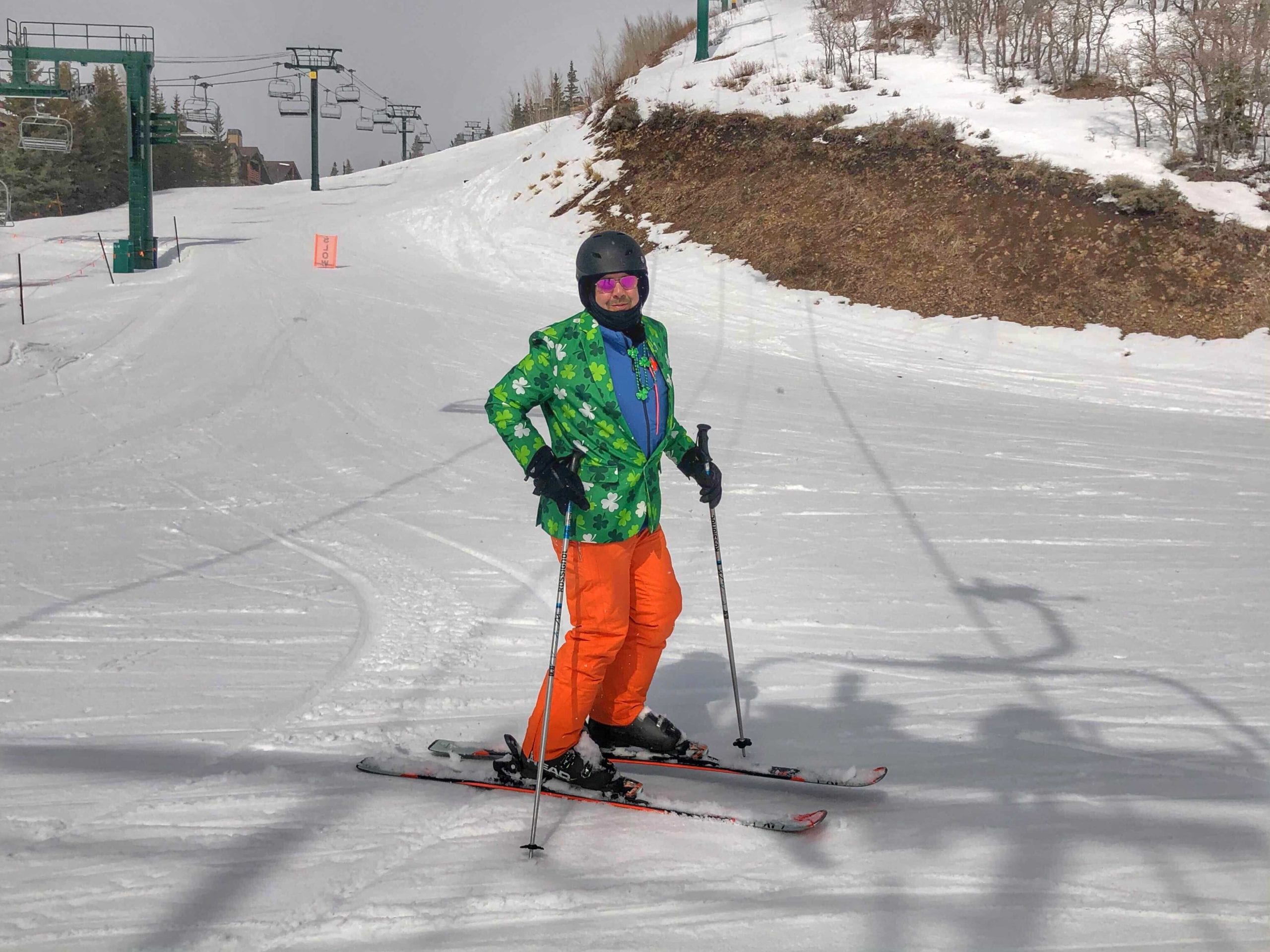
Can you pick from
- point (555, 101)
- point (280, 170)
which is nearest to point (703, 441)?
point (555, 101)

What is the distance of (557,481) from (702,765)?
115cm

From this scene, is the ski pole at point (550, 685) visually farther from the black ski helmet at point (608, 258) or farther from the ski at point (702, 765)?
the black ski helmet at point (608, 258)

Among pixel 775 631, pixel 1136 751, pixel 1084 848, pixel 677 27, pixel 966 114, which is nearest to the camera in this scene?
pixel 1084 848

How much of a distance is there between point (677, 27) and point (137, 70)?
15.6 meters

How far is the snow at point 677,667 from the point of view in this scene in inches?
103

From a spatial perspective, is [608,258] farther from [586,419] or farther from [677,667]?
[677,667]

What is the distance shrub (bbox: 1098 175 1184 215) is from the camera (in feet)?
50.8

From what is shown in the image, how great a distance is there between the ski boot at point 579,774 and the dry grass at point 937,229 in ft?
41.8

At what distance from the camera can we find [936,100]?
66.0 ft

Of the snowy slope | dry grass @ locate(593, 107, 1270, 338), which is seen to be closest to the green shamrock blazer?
dry grass @ locate(593, 107, 1270, 338)

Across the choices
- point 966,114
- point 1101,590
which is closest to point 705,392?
point 1101,590

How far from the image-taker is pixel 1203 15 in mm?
17109

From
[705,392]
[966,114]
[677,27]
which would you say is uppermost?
[677,27]

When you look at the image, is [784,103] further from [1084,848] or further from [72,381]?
[1084,848]
